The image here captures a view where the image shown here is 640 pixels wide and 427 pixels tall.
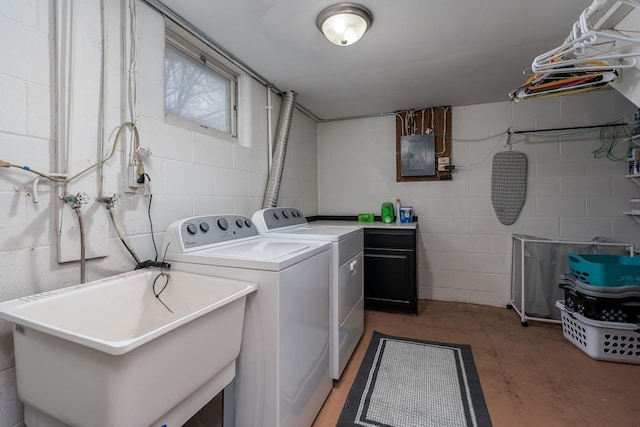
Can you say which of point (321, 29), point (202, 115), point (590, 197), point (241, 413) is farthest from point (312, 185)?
point (590, 197)

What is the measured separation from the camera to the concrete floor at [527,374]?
1435 mm

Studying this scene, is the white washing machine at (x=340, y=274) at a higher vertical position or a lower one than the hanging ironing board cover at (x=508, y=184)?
lower

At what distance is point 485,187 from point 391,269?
138cm

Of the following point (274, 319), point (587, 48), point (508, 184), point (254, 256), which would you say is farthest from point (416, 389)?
point (508, 184)

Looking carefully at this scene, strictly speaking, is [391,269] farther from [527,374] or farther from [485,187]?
[485,187]

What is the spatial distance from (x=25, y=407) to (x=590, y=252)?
141 inches

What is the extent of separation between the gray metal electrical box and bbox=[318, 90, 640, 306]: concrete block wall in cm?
16

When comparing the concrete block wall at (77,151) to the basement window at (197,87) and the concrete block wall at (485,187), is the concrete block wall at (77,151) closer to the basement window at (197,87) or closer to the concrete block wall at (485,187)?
the basement window at (197,87)

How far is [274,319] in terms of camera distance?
3.51 feet

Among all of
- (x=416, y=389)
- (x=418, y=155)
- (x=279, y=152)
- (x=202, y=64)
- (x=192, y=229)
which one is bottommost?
(x=416, y=389)

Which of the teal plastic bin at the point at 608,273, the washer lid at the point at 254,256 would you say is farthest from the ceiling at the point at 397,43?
the teal plastic bin at the point at 608,273

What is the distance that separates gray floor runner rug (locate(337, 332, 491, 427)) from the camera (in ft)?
4.65

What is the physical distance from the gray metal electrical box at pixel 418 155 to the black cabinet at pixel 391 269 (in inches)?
32.4

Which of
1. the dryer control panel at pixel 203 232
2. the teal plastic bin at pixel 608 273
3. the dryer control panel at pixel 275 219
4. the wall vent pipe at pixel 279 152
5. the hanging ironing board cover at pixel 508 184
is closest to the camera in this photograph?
the dryer control panel at pixel 203 232
